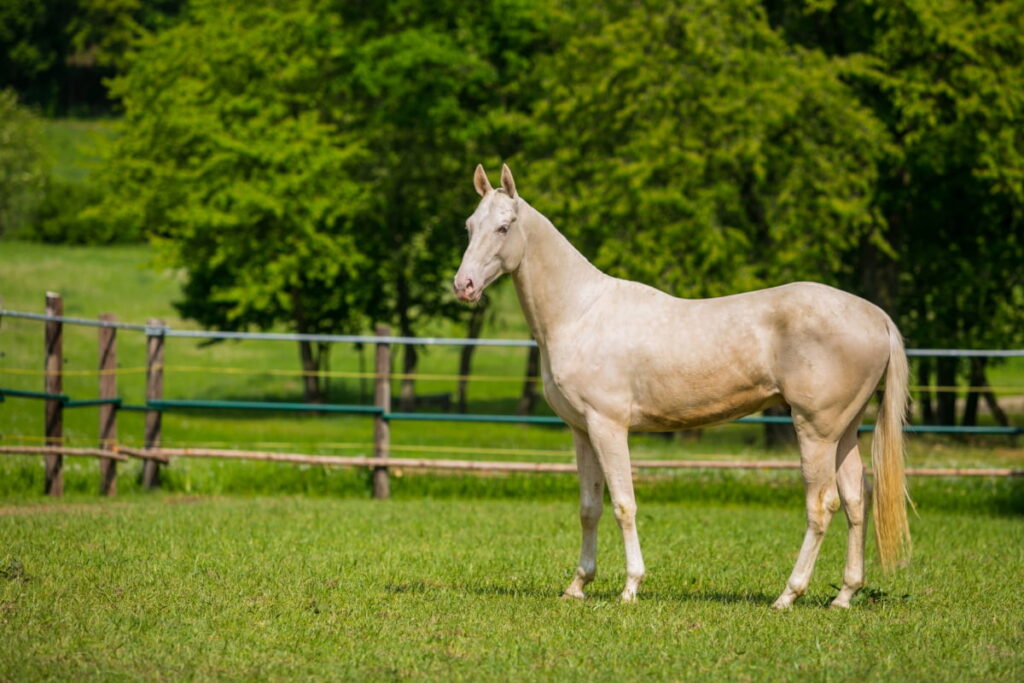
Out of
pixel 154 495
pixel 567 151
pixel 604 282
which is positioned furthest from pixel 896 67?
pixel 604 282

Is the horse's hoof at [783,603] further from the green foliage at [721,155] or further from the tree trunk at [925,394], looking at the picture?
the tree trunk at [925,394]

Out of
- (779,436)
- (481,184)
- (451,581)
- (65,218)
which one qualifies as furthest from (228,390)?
(481,184)

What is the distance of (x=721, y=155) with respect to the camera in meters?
22.3

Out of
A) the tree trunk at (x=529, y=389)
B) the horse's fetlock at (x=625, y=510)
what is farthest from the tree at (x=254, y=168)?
the horse's fetlock at (x=625, y=510)

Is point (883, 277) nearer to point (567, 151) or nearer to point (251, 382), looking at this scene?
point (567, 151)

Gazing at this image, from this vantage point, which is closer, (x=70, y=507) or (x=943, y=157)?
(x=70, y=507)

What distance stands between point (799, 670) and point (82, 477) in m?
11.0

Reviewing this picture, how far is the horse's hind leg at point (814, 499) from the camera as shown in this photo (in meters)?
7.26

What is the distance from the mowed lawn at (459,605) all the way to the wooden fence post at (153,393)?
9.70 feet

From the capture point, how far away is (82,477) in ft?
47.4

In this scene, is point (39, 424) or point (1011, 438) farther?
point (1011, 438)

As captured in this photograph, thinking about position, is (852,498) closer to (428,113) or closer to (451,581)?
(451,581)

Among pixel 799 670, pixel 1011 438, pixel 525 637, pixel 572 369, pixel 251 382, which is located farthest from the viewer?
pixel 251 382

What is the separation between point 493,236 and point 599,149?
18334 millimetres
